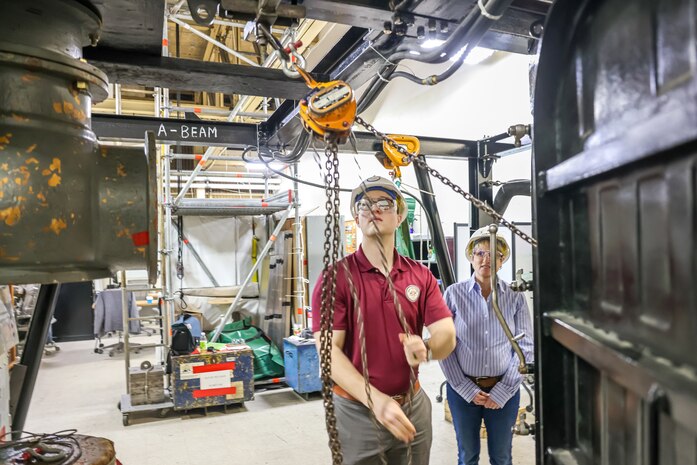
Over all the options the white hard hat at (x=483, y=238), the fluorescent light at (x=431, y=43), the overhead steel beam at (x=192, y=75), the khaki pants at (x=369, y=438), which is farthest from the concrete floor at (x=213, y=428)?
the fluorescent light at (x=431, y=43)

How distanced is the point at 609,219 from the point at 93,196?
1.08 m

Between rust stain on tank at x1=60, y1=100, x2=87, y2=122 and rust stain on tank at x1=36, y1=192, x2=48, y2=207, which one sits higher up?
rust stain on tank at x1=60, y1=100, x2=87, y2=122

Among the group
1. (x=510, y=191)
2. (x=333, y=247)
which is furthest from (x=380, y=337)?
(x=510, y=191)

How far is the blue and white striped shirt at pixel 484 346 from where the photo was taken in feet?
8.30

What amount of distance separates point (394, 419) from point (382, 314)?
1.76ft

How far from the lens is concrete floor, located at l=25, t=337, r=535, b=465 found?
3.76 metres

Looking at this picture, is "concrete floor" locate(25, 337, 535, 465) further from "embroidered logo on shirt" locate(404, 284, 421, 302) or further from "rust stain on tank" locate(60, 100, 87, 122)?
"rust stain on tank" locate(60, 100, 87, 122)

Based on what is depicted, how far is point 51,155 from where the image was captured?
101cm

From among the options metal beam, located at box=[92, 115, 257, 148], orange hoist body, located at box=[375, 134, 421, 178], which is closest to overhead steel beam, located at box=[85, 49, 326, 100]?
orange hoist body, located at box=[375, 134, 421, 178]

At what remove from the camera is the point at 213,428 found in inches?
175

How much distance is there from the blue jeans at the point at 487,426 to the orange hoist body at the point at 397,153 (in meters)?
1.27

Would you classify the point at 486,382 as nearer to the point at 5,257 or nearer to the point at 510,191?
the point at 510,191

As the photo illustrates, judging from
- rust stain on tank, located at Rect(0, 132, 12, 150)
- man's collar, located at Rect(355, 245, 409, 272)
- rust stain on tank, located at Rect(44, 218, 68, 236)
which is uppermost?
rust stain on tank, located at Rect(0, 132, 12, 150)

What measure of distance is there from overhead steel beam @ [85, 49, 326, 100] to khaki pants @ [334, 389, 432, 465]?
1498 millimetres
